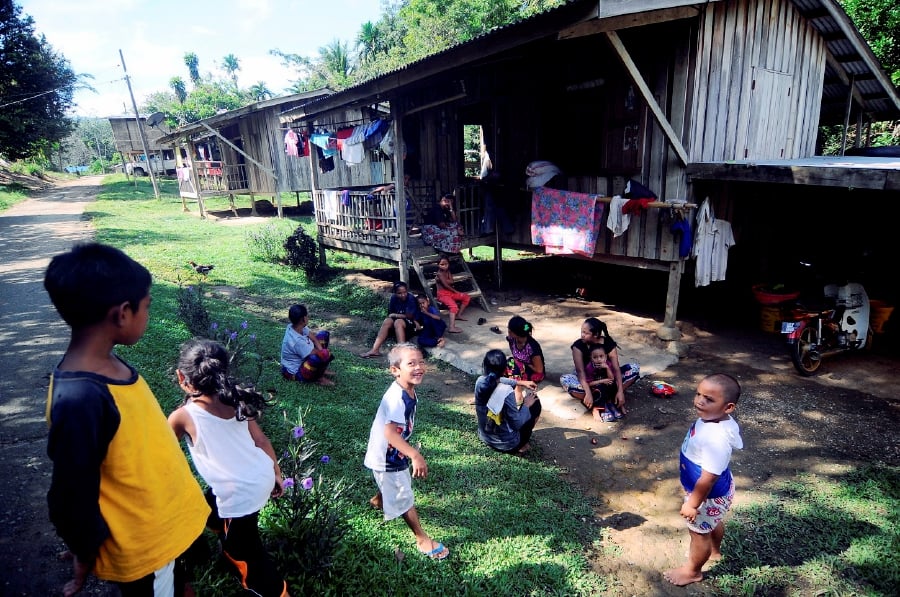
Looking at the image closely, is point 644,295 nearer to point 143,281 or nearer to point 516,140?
point 516,140

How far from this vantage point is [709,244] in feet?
23.0

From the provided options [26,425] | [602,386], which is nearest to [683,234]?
[602,386]

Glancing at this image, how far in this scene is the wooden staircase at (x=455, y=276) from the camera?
8.46 metres

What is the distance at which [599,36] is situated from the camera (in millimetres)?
6887

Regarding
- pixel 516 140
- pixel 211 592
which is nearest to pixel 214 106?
pixel 516 140

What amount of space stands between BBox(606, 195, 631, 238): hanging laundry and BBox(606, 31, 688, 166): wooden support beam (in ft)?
3.13

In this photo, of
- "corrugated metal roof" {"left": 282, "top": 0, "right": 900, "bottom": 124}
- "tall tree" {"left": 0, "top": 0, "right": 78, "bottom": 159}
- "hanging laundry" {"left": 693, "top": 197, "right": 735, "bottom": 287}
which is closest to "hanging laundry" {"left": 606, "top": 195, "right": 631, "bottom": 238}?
"hanging laundry" {"left": 693, "top": 197, "right": 735, "bottom": 287}

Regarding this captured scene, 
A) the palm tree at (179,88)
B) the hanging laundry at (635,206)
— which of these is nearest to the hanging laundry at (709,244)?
the hanging laundry at (635,206)

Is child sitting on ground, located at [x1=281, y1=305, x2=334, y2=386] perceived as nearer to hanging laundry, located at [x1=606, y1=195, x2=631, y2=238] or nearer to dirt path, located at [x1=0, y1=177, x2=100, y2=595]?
dirt path, located at [x1=0, y1=177, x2=100, y2=595]

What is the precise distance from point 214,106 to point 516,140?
1405 inches

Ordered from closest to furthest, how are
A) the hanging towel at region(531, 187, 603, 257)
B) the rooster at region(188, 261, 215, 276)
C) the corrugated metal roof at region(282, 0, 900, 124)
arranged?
the corrugated metal roof at region(282, 0, 900, 124) < the hanging towel at region(531, 187, 603, 257) < the rooster at region(188, 261, 215, 276)

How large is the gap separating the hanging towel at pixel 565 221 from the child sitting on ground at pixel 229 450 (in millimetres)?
6317

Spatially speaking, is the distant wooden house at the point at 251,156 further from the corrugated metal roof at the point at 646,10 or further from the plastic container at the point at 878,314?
the plastic container at the point at 878,314

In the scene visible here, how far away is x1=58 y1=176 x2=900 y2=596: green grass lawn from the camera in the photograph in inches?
116
